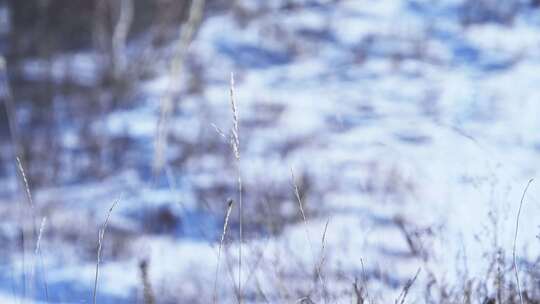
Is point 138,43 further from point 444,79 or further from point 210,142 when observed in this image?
point 444,79

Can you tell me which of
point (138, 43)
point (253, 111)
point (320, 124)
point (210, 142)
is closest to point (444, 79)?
point (320, 124)

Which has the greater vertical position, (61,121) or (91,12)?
(91,12)

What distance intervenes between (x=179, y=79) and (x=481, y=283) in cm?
399

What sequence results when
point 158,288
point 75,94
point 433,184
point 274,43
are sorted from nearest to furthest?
point 158,288
point 433,184
point 75,94
point 274,43

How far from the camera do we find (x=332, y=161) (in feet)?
12.8

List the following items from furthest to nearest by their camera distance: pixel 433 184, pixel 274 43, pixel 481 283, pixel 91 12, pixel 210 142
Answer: pixel 91 12, pixel 274 43, pixel 210 142, pixel 433 184, pixel 481 283

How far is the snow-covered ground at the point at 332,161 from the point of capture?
8.07 ft

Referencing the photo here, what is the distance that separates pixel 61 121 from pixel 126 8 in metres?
1.56

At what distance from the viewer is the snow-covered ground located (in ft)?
8.07

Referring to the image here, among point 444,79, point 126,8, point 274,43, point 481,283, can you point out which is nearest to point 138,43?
point 126,8

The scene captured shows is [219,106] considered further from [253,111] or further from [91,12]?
[91,12]

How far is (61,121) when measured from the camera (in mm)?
5008

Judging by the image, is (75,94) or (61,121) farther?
(75,94)

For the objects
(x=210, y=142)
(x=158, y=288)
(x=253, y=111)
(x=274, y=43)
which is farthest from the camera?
(x=274, y=43)
